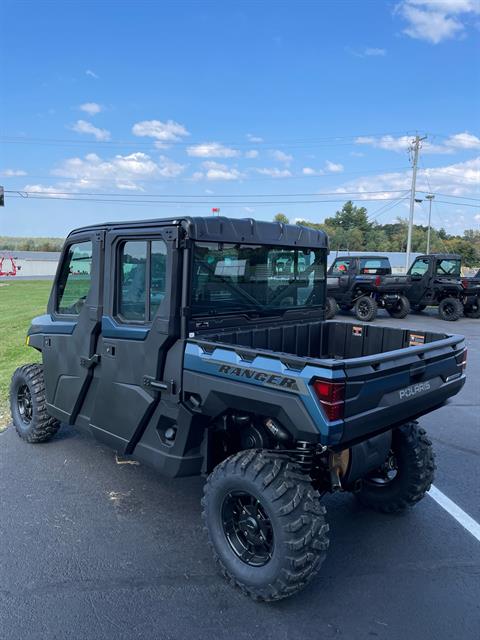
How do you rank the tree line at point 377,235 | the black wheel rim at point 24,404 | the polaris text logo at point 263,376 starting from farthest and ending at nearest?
the tree line at point 377,235, the black wheel rim at point 24,404, the polaris text logo at point 263,376

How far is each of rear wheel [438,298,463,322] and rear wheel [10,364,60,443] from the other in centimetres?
1449

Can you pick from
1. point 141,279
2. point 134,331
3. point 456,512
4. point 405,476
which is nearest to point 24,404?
point 134,331

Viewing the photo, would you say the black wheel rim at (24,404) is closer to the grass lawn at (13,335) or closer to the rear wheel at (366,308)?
the grass lawn at (13,335)

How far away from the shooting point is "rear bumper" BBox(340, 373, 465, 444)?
2.57 m

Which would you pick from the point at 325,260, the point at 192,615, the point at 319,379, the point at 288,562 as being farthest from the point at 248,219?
the point at 192,615

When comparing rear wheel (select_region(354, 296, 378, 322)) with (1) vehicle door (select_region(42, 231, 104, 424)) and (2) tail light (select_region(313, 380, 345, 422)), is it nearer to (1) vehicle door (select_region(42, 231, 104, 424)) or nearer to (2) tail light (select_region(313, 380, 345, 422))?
(1) vehicle door (select_region(42, 231, 104, 424))

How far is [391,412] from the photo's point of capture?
2.82 m

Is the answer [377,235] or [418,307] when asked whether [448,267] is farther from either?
[377,235]

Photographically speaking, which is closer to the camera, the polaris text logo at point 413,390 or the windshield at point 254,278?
the polaris text logo at point 413,390

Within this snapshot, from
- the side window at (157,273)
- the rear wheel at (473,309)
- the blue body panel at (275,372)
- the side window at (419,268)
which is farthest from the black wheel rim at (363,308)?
the blue body panel at (275,372)

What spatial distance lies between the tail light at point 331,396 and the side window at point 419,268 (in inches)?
626

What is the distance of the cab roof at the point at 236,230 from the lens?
3.18m

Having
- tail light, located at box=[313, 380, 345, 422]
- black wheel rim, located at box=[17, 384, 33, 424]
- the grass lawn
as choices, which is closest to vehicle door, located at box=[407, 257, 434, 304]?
the grass lawn

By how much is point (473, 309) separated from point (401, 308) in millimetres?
2645
